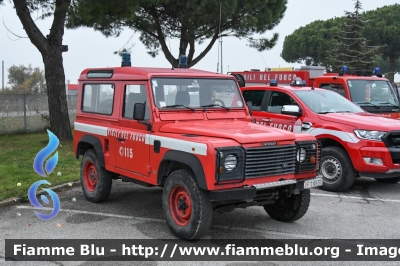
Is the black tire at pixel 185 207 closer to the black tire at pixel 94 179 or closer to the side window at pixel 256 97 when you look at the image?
the black tire at pixel 94 179

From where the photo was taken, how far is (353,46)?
44188 millimetres

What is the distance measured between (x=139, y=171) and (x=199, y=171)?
4.68ft

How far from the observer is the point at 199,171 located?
5152mm

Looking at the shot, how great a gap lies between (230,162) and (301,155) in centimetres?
112

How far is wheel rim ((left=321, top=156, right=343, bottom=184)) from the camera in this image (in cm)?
825

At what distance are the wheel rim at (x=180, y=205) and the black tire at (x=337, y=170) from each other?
11.3ft

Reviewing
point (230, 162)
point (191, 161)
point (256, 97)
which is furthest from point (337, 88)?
point (191, 161)

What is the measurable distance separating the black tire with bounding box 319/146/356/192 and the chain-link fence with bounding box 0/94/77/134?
1170cm

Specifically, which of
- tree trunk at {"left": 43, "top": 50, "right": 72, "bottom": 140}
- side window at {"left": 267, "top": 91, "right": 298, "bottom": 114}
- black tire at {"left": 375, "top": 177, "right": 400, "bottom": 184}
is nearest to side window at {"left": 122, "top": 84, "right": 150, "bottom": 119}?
side window at {"left": 267, "top": 91, "right": 298, "bottom": 114}

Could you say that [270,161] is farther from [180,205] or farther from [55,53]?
[55,53]

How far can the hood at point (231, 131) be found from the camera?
5.37 meters

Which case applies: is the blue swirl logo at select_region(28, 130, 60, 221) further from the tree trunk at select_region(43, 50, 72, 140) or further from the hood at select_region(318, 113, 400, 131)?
the tree trunk at select_region(43, 50, 72, 140)

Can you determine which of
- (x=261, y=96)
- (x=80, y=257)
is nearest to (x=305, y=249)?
(x=80, y=257)

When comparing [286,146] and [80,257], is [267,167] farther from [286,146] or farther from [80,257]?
[80,257]
